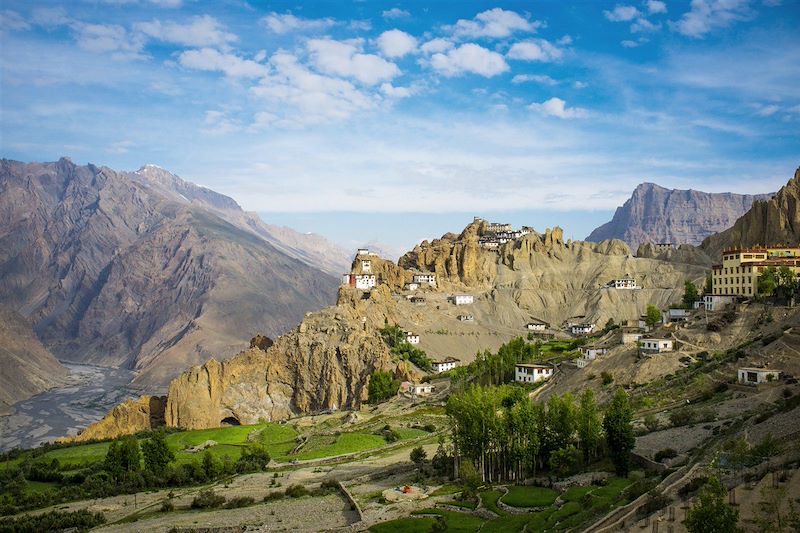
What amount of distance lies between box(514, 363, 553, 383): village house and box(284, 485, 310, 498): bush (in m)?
40.6

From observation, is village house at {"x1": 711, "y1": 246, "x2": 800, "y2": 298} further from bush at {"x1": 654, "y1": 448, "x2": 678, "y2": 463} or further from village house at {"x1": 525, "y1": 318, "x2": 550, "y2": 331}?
village house at {"x1": 525, "y1": 318, "x2": 550, "y2": 331}

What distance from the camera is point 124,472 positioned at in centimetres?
7138

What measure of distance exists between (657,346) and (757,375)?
15809 millimetres

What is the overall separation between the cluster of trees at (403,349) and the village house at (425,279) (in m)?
30.6

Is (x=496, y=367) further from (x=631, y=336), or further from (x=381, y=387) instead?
(x=381, y=387)

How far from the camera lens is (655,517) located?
31.6 m

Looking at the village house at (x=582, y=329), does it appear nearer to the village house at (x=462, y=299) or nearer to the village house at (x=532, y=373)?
the village house at (x=462, y=299)

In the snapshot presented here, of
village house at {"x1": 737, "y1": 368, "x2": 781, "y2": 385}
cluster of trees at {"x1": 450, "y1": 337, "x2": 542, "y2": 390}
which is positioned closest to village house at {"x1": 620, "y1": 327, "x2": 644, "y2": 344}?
cluster of trees at {"x1": 450, "y1": 337, "x2": 542, "y2": 390}

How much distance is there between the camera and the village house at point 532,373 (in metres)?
92.0

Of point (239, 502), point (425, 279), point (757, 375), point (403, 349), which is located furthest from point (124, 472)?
point (425, 279)

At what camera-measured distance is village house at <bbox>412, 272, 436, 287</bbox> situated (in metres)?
164

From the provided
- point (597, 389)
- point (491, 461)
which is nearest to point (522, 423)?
point (491, 461)

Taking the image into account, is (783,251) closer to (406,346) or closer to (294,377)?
(406,346)

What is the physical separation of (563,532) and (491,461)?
1891cm
